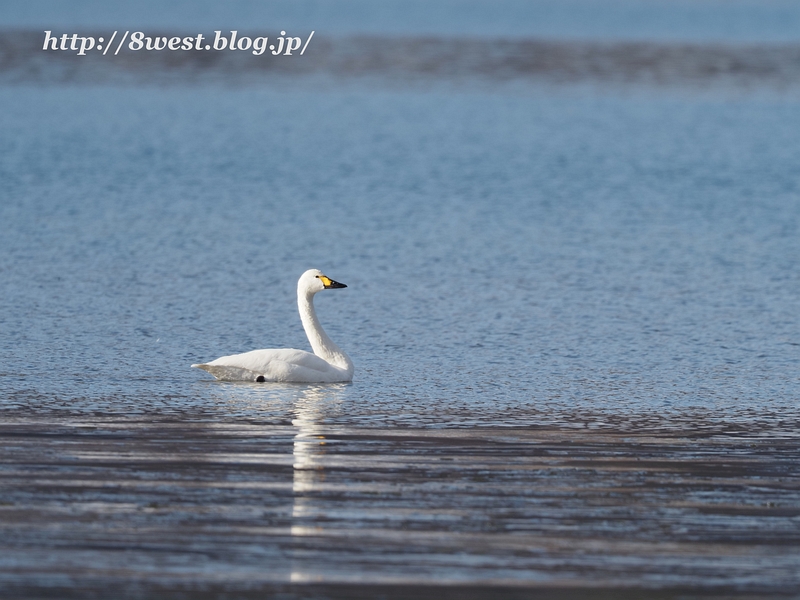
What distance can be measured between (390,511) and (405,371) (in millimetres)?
4570

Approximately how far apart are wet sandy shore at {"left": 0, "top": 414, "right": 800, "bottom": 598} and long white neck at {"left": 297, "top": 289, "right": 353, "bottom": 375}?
1887mm

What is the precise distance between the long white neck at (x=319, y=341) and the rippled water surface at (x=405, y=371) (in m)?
0.28

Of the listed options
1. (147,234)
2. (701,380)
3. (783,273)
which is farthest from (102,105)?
(701,380)

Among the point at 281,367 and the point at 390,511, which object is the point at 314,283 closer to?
the point at 281,367

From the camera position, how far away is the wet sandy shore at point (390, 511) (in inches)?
257

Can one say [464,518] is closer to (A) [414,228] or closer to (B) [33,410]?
(B) [33,410]

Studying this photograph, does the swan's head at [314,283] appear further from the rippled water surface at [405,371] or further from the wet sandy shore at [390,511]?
the wet sandy shore at [390,511]

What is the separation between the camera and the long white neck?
11.7 metres

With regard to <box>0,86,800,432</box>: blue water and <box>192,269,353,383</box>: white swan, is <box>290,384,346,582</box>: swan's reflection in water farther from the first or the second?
<box>0,86,800,432</box>: blue water

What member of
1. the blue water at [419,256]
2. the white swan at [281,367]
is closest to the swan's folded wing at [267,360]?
the white swan at [281,367]

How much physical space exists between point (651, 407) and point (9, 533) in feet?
17.7

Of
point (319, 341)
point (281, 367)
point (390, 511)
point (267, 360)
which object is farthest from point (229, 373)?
point (390, 511)

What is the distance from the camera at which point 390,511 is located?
7516 mm

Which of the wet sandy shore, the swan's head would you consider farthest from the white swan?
the wet sandy shore
